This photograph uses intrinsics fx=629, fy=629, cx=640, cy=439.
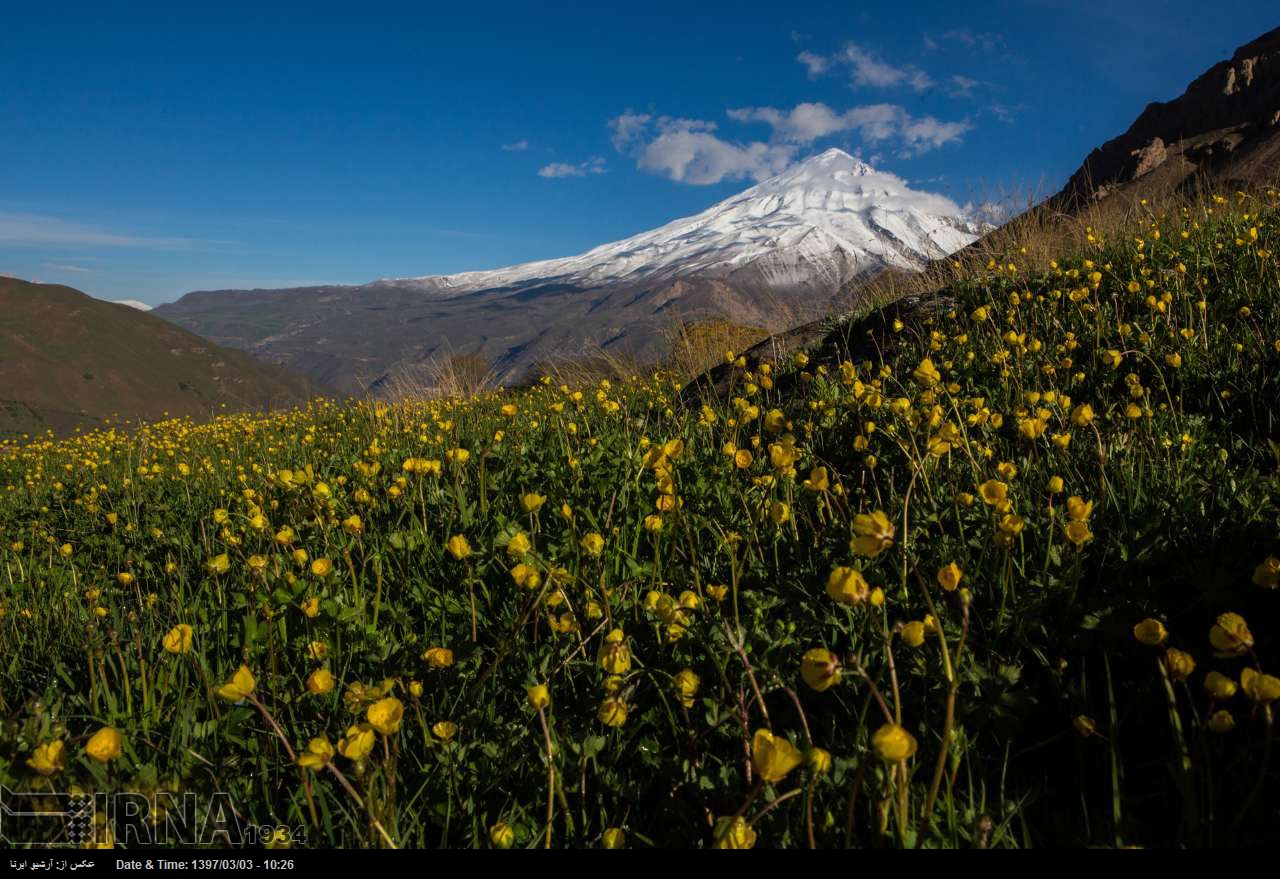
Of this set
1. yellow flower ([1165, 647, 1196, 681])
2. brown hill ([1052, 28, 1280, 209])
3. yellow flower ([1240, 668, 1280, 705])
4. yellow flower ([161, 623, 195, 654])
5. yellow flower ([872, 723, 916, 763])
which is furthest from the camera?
brown hill ([1052, 28, 1280, 209])

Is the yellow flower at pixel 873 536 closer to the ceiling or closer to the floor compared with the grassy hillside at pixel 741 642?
closer to the ceiling

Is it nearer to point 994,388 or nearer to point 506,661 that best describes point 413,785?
point 506,661

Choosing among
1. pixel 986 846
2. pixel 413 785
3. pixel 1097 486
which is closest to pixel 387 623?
pixel 413 785

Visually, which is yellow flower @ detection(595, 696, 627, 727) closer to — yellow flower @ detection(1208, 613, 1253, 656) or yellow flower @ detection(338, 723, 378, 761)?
yellow flower @ detection(338, 723, 378, 761)

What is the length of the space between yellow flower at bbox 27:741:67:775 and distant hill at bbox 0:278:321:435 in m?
72.4

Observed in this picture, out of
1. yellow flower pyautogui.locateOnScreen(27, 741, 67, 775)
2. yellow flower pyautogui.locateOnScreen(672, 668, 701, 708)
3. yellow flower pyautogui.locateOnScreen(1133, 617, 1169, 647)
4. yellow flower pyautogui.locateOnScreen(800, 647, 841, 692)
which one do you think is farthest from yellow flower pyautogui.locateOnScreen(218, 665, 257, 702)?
yellow flower pyautogui.locateOnScreen(1133, 617, 1169, 647)

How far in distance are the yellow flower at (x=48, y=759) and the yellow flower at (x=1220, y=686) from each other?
1.98 meters

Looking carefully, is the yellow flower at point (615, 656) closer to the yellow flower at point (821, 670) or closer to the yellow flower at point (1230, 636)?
the yellow flower at point (821, 670)

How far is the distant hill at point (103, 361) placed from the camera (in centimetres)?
7550

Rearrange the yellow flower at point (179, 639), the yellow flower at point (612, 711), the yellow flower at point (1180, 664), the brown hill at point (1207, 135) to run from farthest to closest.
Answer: the brown hill at point (1207, 135) < the yellow flower at point (179, 639) < the yellow flower at point (612, 711) < the yellow flower at point (1180, 664)

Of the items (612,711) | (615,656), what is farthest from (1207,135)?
(612,711)

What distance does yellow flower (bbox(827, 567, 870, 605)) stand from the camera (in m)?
1.10

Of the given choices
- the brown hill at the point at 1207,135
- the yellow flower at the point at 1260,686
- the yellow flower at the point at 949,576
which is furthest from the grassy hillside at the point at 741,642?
the brown hill at the point at 1207,135

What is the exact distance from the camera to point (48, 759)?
3.50 ft
